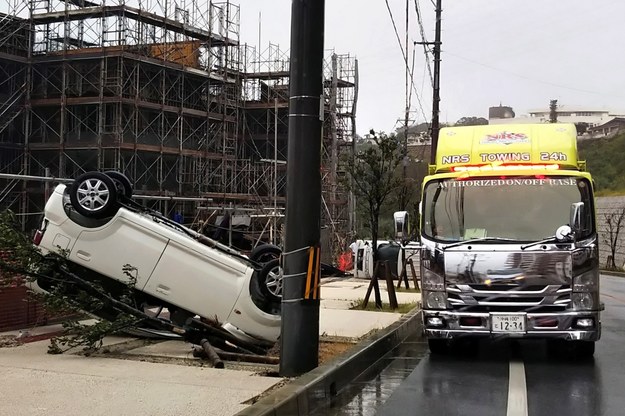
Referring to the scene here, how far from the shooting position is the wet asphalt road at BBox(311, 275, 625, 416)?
6418 mm

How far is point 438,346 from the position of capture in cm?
937

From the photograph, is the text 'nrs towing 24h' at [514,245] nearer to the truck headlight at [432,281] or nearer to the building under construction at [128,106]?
the truck headlight at [432,281]

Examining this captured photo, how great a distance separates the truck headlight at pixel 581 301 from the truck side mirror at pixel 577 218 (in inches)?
30.5

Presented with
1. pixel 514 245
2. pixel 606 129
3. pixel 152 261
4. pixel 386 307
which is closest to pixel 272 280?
pixel 152 261

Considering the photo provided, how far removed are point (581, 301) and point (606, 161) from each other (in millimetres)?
75842

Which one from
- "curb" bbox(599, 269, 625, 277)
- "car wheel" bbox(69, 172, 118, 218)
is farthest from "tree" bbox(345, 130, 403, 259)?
"curb" bbox(599, 269, 625, 277)

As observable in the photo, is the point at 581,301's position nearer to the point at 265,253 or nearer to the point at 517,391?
the point at 517,391

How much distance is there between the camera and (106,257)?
8414 mm

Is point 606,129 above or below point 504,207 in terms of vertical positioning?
above

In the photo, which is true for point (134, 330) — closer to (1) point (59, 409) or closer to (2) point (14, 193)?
(1) point (59, 409)

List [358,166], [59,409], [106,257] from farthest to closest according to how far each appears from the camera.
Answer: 1. [358,166]
2. [106,257]
3. [59,409]

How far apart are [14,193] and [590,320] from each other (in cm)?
2671

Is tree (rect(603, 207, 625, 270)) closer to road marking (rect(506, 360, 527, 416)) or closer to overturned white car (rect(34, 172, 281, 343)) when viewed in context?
road marking (rect(506, 360, 527, 416))

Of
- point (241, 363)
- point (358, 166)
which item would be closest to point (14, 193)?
point (358, 166)
